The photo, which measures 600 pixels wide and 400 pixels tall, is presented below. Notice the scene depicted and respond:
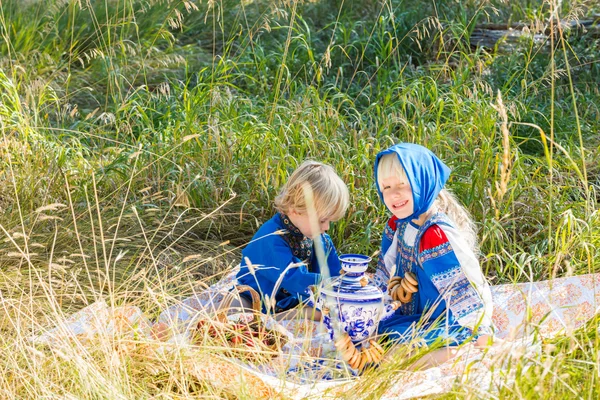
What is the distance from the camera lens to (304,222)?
3.71 meters

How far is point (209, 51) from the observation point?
7508 mm

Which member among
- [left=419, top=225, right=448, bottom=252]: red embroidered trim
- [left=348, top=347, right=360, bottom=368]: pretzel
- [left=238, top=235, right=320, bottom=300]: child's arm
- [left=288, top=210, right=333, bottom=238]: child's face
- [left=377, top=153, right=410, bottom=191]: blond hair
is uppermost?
[left=377, top=153, right=410, bottom=191]: blond hair

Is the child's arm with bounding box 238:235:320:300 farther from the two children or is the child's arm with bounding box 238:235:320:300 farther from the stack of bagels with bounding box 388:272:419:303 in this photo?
the stack of bagels with bounding box 388:272:419:303

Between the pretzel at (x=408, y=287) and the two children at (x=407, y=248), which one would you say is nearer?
the two children at (x=407, y=248)

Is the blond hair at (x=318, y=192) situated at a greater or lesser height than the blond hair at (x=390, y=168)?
lesser

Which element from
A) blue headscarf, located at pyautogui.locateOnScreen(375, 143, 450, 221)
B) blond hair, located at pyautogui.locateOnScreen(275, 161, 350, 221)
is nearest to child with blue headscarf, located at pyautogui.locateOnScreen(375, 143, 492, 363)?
blue headscarf, located at pyautogui.locateOnScreen(375, 143, 450, 221)

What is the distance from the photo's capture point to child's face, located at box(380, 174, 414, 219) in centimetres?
335

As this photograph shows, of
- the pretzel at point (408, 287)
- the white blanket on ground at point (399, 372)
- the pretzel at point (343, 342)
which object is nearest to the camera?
the white blanket on ground at point (399, 372)

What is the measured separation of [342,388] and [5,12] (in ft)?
17.0

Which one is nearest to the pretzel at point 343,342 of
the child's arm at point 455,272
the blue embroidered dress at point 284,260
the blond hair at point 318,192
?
the child's arm at point 455,272

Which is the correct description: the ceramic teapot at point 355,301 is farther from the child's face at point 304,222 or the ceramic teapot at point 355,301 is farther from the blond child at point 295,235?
the child's face at point 304,222

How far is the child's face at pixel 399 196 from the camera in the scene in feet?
11.0

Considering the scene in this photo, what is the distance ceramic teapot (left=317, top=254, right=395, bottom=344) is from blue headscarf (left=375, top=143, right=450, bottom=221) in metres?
0.34

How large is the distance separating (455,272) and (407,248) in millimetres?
A: 295
